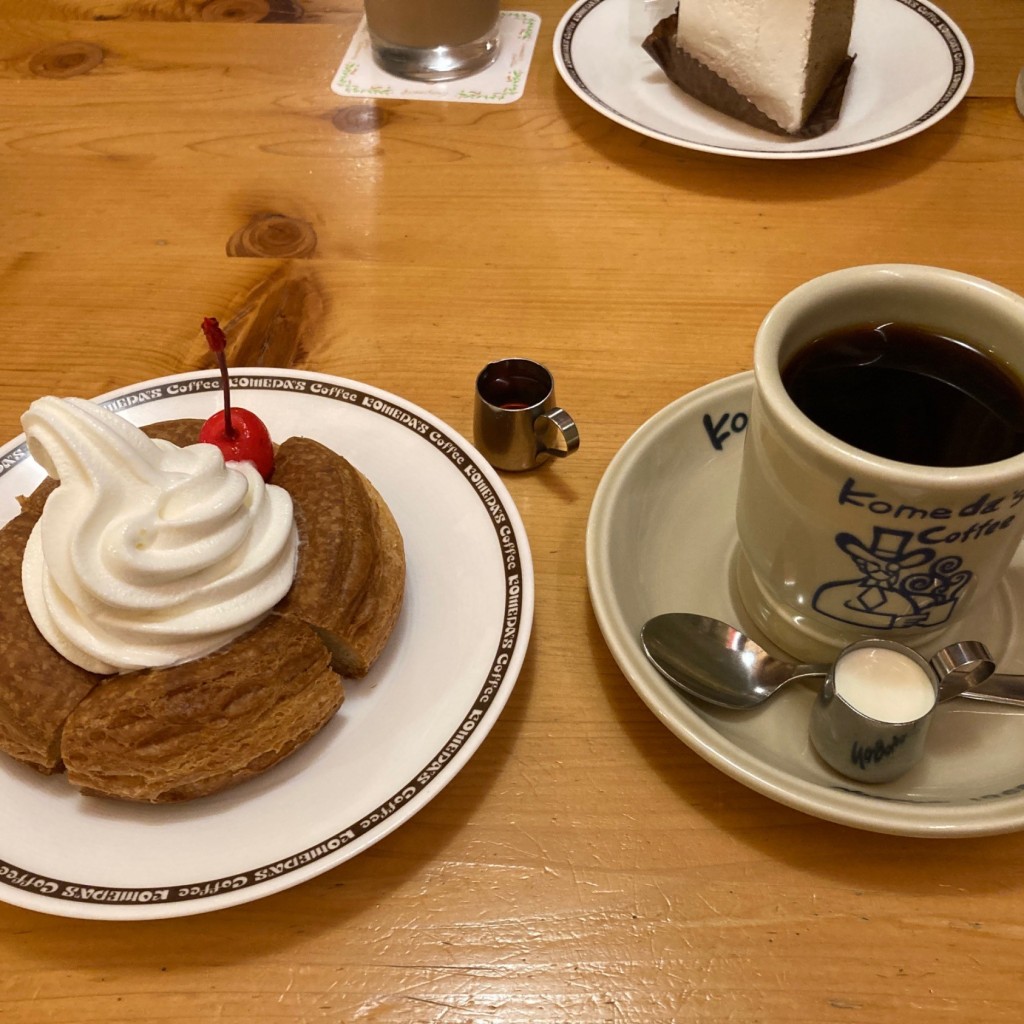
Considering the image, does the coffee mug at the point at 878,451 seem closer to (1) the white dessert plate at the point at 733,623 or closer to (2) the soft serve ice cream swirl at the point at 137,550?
(1) the white dessert plate at the point at 733,623

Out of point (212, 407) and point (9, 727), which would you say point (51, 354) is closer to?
point (212, 407)

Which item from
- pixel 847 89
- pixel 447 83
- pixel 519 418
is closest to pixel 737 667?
pixel 519 418

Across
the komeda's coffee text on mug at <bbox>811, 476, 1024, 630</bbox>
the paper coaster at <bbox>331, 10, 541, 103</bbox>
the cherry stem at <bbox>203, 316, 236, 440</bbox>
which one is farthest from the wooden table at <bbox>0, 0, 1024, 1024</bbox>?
the cherry stem at <bbox>203, 316, 236, 440</bbox>

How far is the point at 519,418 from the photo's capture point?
1093 millimetres

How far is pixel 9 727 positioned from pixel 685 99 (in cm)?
144

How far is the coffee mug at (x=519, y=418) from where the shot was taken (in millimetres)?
1102

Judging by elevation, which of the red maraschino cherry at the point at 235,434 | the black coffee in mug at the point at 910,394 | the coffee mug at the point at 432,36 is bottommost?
the red maraschino cherry at the point at 235,434

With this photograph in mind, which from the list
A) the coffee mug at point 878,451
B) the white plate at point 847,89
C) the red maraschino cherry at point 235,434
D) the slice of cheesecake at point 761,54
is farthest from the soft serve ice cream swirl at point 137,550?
the slice of cheesecake at point 761,54

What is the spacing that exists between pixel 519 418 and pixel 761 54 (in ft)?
2.79

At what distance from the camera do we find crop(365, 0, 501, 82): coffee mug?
66.5 inches

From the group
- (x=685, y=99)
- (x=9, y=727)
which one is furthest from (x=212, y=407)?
(x=685, y=99)

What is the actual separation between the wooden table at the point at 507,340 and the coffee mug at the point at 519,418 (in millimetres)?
41

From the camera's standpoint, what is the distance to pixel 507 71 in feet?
5.85

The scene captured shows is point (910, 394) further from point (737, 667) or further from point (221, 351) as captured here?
point (221, 351)
